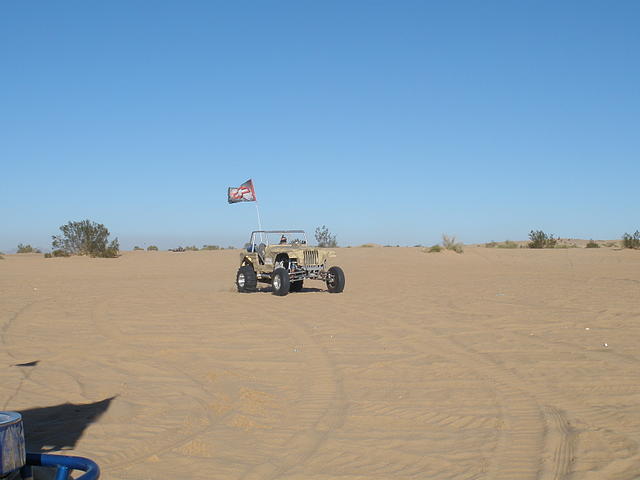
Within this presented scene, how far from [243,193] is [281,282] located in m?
4.06

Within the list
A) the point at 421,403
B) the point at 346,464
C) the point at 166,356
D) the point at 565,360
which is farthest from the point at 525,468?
the point at 166,356

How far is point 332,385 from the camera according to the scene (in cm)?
698

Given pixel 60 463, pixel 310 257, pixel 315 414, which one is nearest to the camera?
pixel 60 463

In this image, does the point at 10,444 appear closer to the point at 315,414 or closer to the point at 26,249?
the point at 315,414

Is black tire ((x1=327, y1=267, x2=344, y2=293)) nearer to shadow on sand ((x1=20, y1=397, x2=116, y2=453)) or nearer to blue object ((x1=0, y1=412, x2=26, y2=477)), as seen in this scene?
shadow on sand ((x1=20, y1=397, x2=116, y2=453))

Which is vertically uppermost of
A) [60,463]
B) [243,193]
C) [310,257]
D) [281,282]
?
[243,193]

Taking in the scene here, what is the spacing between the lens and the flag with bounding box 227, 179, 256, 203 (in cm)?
1905

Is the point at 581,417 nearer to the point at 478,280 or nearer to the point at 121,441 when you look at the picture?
the point at 121,441

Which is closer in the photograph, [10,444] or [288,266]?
[10,444]

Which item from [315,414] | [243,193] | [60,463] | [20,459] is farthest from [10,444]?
[243,193]

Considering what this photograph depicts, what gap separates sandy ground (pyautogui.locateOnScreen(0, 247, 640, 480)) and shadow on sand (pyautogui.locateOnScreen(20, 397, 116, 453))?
0.03m

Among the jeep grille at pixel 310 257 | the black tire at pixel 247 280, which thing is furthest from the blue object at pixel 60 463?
the jeep grille at pixel 310 257

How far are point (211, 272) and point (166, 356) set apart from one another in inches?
785

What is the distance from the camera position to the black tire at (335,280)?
17.1 meters
